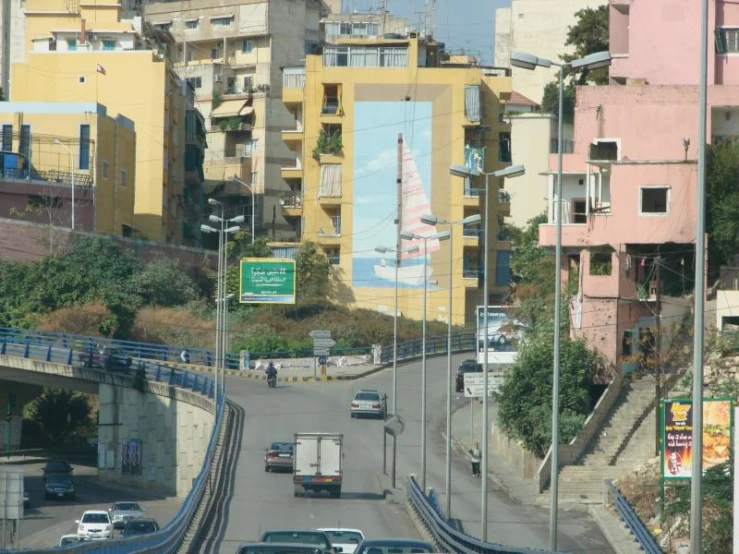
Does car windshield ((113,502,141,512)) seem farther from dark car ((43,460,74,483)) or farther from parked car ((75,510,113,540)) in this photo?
dark car ((43,460,74,483))

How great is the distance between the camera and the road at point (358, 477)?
45.7m

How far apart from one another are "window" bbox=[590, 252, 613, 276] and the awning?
53.8m

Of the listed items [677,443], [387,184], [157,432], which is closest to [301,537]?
[677,443]

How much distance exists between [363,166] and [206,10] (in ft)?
99.7

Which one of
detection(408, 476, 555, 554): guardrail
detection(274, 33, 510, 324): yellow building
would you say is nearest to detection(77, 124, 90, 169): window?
detection(274, 33, 510, 324): yellow building

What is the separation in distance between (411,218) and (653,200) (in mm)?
31779

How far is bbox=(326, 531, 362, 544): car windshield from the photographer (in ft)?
117

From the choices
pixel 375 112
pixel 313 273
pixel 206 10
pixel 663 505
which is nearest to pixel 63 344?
pixel 313 273

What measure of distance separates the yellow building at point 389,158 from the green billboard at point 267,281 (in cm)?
714

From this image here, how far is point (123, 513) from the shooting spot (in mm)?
52312

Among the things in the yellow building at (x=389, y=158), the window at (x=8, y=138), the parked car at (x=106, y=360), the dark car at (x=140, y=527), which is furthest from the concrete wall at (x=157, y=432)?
the yellow building at (x=389, y=158)

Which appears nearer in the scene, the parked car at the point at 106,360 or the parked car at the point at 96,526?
the parked car at the point at 96,526

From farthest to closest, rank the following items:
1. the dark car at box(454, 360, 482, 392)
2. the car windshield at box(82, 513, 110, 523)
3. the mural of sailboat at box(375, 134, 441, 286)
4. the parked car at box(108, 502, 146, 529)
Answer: the mural of sailboat at box(375, 134, 441, 286) → the dark car at box(454, 360, 482, 392) → the car windshield at box(82, 513, 110, 523) → the parked car at box(108, 502, 146, 529)

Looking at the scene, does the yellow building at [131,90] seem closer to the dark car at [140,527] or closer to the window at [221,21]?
the window at [221,21]
